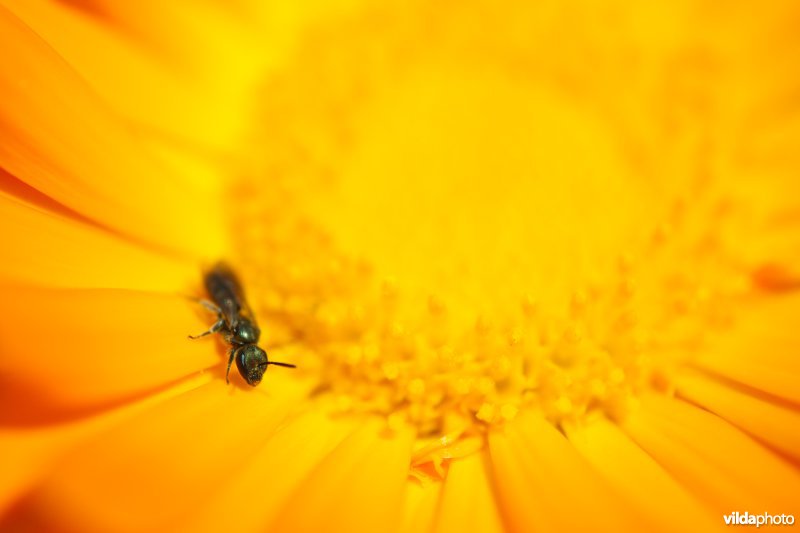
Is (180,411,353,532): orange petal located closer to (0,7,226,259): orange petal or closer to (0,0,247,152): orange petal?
(0,7,226,259): orange petal

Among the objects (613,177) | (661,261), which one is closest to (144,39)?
(613,177)

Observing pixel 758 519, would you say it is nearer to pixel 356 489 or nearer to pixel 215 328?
pixel 356 489

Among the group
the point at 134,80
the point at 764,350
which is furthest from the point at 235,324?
the point at 764,350

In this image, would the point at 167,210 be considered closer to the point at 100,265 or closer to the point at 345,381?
the point at 100,265

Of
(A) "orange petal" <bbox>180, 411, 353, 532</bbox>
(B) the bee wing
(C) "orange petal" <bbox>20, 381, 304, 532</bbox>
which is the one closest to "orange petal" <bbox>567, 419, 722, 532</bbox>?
(A) "orange petal" <bbox>180, 411, 353, 532</bbox>

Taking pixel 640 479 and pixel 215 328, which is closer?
pixel 640 479
